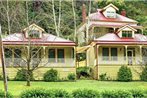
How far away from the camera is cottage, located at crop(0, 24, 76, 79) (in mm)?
35844

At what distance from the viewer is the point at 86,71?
131ft

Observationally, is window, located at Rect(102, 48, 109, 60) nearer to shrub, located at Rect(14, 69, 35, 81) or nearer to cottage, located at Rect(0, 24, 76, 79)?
cottage, located at Rect(0, 24, 76, 79)

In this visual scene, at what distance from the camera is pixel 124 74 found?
3691 cm

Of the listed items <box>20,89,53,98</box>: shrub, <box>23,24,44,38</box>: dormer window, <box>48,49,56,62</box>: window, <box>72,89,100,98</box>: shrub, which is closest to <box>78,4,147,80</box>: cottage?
<box>48,49,56,62</box>: window

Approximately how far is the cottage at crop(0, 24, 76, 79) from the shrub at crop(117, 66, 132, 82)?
13.0ft

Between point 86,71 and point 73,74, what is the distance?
352 cm

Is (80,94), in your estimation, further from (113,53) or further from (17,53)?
(113,53)

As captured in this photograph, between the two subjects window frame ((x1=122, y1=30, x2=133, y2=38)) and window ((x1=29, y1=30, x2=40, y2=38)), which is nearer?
window ((x1=29, y1=30, x2=40, y2=38))

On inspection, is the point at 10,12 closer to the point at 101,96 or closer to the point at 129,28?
the point at 129,28

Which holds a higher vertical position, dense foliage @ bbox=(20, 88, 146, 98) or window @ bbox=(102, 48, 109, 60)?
window @ bbox=(102, 48, 109, 60)

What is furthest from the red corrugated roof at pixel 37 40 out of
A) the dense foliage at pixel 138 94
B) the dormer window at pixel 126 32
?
the dense foliage at pixel 138 94

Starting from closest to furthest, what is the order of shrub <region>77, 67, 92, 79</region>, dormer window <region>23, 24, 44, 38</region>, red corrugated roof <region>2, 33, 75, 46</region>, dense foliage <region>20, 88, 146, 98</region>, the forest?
dense foliage <region>20, 88, 146, 98</region> → red corrugated roof <region>2, 33, 75, 46</region> → dormer window <region>23, 24, 44, 38</region> → shrub <region>77, 67, 92, 79</region> → the forest

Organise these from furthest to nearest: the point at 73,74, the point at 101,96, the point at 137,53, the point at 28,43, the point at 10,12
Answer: the point at 10,12 → the point at 137,53 → the point at 73,74 → the point at 28,43 → the point at 101,96

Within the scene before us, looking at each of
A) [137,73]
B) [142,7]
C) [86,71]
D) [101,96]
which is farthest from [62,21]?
[101,96]
